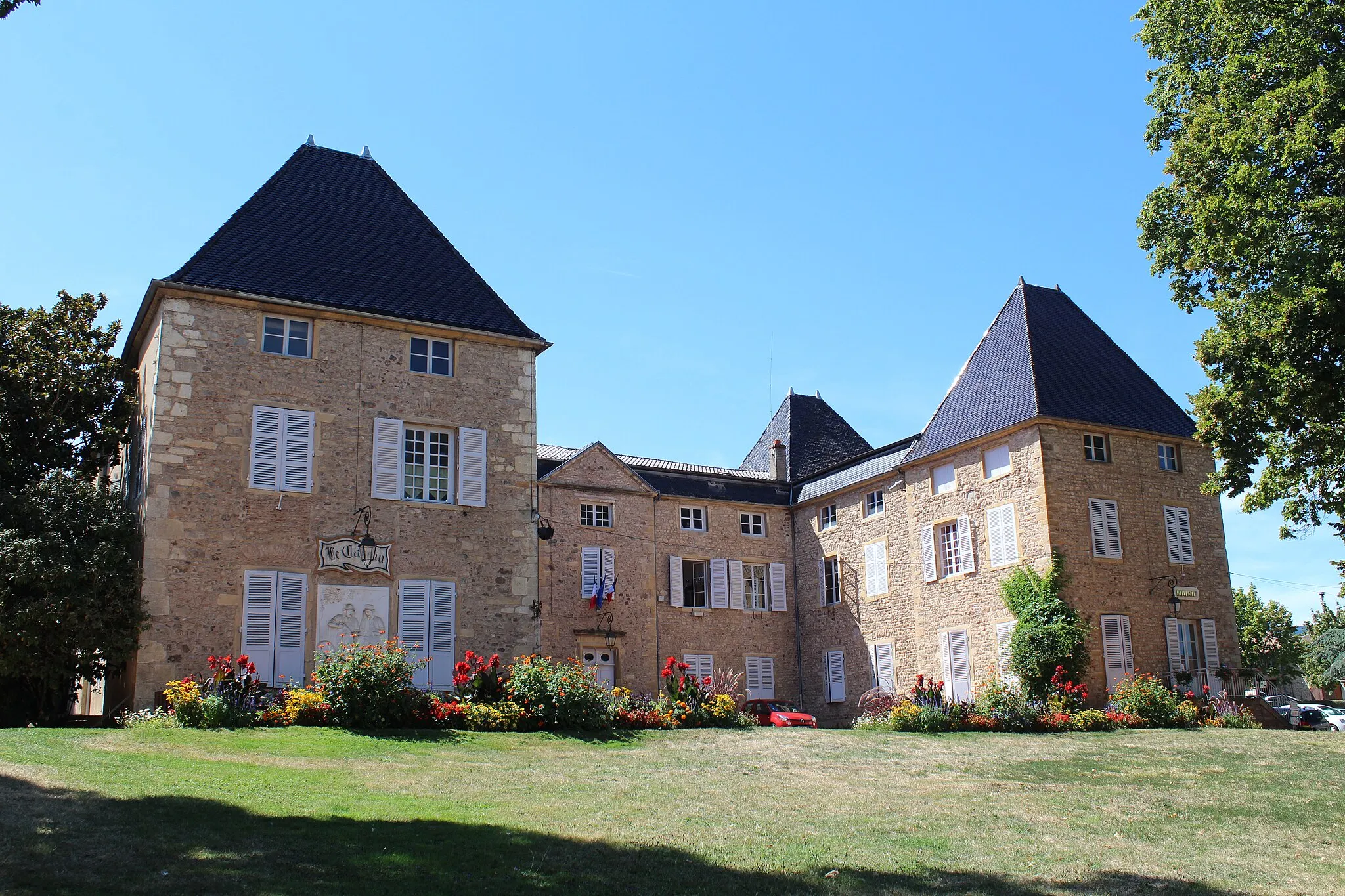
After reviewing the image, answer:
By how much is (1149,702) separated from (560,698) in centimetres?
1243

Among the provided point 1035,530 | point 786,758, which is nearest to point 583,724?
point 786,758

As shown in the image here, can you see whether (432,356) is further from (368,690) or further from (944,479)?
(944,479)

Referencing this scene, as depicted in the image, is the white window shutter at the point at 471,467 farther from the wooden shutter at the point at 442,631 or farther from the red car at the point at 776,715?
the red car at the point at 776,715

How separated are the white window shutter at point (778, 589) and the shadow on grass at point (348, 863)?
75.1 feet

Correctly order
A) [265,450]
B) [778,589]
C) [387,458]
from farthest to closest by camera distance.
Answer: [778,589] → [387,458] → [265,450]

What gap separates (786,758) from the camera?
14938 mm

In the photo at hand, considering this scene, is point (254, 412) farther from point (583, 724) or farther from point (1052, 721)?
point (1052, 721)

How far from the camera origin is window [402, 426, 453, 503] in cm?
2020

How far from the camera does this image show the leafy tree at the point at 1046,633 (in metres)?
23.4

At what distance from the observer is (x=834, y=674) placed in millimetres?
30406

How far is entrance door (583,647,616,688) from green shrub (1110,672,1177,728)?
12.1 metres

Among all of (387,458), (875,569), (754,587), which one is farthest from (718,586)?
(387,458)

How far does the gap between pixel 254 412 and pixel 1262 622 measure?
47987 millimetres

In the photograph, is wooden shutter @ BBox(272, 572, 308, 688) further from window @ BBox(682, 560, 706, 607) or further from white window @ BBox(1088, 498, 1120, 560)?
white window @ BBox(1088, 498, 1120, 560)
